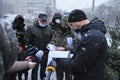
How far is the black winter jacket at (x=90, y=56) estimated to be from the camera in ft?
9.91

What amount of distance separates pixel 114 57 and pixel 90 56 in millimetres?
2136

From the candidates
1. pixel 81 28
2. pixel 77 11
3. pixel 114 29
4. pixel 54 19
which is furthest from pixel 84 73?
pixel 54 19

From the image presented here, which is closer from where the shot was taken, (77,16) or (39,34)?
(77,16)

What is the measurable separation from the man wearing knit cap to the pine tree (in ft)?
5.32

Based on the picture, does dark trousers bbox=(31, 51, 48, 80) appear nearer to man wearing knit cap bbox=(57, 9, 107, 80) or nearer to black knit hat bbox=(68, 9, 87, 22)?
man wearing knit cap bbox=(57, 9, 107, 80)

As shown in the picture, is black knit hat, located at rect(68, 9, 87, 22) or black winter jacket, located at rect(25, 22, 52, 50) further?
black winter jacket, located at rect(25, 22, 52, 50)

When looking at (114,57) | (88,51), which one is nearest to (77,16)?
(88,51)

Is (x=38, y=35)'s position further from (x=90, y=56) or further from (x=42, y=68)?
(x=90, y=56)

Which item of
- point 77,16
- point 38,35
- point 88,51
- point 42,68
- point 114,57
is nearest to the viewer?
point 88,51

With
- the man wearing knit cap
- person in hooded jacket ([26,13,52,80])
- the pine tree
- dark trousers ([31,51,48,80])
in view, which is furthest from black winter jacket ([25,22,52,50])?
the man wearing knit cap

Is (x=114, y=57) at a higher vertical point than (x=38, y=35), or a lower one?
lower

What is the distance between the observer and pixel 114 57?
505cm

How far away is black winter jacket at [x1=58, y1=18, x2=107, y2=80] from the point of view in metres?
3.02

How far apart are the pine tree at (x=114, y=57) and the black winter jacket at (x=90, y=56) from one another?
162cm
